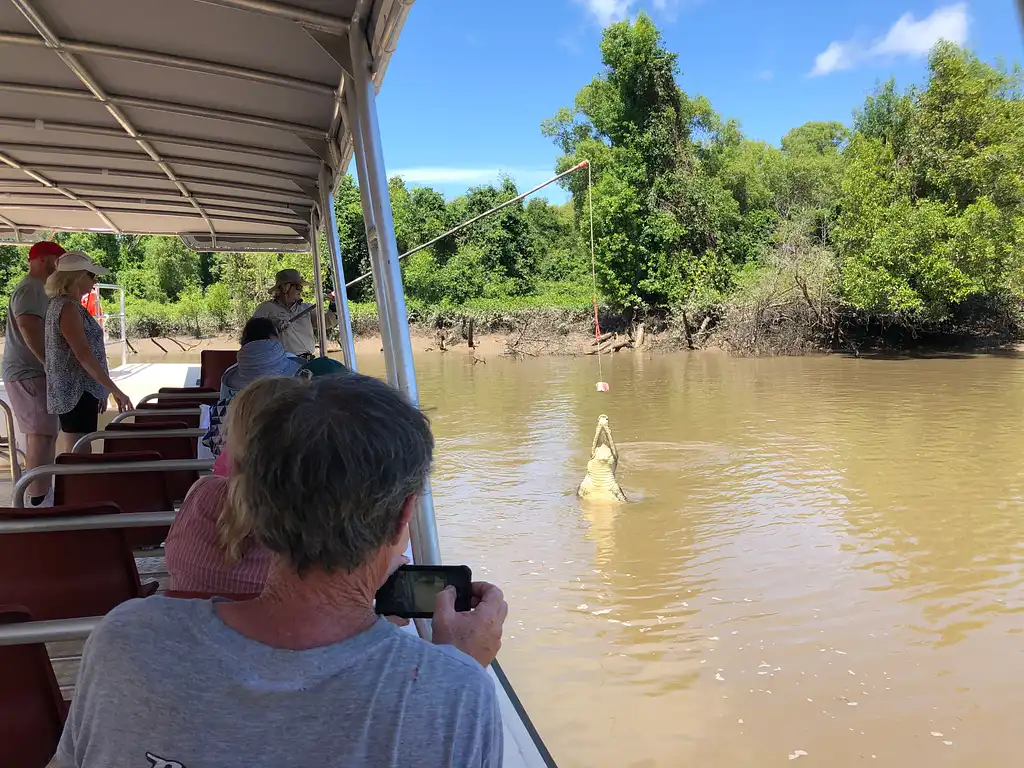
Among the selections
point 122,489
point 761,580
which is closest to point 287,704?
point 122,489

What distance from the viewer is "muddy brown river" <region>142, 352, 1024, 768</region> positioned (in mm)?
5109

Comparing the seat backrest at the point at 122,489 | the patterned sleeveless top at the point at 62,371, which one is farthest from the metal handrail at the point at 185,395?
the seat backrest at the point at 122,489

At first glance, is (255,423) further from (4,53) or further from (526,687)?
(526,687)

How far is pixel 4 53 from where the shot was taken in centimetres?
316

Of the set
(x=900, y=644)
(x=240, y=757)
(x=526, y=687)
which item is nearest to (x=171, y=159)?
(x=526, y=687)

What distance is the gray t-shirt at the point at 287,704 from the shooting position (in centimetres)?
86

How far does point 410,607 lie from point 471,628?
113mm

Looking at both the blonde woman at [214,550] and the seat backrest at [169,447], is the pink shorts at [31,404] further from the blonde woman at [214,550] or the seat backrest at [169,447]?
the blonde woman at [214,550]

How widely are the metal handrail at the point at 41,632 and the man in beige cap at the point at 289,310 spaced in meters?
4.52

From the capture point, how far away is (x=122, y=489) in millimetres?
2805

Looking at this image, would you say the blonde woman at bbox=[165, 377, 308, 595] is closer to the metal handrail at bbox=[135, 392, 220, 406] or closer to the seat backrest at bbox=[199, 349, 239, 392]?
the metal handrail at bbox=[135, 392, 220, 406]

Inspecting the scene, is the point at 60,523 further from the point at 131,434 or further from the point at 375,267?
the point at 131,434

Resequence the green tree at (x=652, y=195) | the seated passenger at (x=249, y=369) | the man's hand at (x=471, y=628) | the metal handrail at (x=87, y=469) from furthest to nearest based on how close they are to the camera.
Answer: the green tree at (x=652, y=195) < the seated passenger at (x=249, y=369) < the metal handrail at (x=87, y=469) < the man's hand at (x=471, y=628)

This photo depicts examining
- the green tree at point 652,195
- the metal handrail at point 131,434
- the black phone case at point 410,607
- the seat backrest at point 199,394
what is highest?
the green tree at point 652,195
